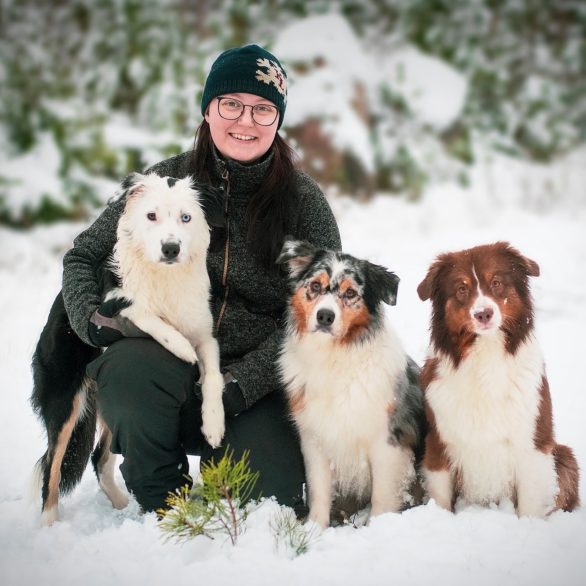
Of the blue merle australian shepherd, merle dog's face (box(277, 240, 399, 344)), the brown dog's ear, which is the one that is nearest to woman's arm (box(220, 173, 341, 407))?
the blue merle australian shepherd

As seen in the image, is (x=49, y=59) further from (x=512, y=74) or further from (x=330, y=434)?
(x=330, y=434)

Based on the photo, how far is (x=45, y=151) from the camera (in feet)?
28.7

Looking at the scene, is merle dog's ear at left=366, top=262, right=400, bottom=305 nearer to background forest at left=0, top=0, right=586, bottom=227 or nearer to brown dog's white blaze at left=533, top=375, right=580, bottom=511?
brown dog's white blaze at left=533, top=375, right=580, bottom=511

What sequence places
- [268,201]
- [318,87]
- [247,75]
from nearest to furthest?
1. [247,75]
2. [268,201]
3. [318,87]

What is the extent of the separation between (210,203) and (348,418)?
1239mm

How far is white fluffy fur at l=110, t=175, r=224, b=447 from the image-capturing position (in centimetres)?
286

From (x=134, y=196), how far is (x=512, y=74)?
10872 mm

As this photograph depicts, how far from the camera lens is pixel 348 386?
294cm

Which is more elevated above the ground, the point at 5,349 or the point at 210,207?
the point at 210,207

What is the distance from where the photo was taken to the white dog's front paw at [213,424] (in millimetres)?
2859

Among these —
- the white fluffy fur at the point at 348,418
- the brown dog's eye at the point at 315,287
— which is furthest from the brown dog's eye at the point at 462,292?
the brown dog's eye at the point at 315,287

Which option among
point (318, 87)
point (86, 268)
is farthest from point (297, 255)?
point (318, 87)

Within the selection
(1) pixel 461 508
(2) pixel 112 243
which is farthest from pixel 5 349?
(1) pixel 461 508

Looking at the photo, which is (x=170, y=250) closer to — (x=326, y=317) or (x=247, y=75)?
(x=326, y=317)
